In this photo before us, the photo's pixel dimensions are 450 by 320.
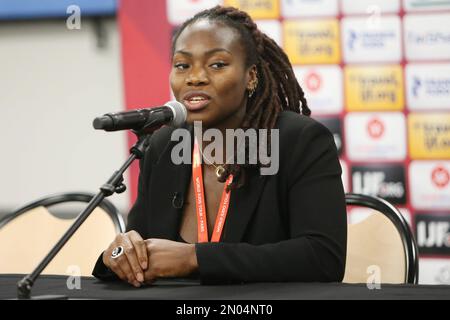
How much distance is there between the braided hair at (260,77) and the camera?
203 cm

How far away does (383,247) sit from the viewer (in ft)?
7.02

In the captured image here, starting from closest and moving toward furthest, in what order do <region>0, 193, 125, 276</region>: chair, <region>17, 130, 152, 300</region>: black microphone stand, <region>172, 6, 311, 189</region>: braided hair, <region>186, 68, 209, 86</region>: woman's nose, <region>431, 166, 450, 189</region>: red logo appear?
1. <region>17, 130, 152, 300</region>: black microphone stand
2. <region>186, 68, 209, 86</region>: woman's nose
3. <region>172, 6, 311, 189</region>: braided hair
4. <region>0, 193, 125, 276</region>: chair
5. <region>431, 166, 450, 189</region>: red logo

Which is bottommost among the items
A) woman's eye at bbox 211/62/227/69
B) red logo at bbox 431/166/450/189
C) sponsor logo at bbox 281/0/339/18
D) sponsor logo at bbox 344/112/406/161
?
red logo at bbox 431/166/450/189

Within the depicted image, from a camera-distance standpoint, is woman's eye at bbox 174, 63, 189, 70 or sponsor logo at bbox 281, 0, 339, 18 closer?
woman's eye at bbox 174, 63, 189, 70

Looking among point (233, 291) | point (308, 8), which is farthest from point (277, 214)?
point (308, 8)

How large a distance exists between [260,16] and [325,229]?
206 centimetres

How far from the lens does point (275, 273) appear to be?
1.71 meters

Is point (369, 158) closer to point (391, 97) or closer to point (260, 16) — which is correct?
point (391, 97)

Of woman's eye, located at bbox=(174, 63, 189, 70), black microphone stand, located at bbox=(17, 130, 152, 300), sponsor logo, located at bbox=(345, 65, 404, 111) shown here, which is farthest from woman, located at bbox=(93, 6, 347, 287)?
sponsor logo, located at bbox=(345, 65, 404, 111)

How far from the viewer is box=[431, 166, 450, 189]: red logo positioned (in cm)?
358

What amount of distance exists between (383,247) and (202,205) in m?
0.50

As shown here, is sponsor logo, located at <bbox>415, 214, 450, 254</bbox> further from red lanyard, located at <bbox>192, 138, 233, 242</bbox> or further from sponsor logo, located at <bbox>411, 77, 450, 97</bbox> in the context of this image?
red lanyard, located at <bbox>192, 138, 233, 242</bbox>

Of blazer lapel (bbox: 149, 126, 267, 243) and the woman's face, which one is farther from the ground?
the woman's face
